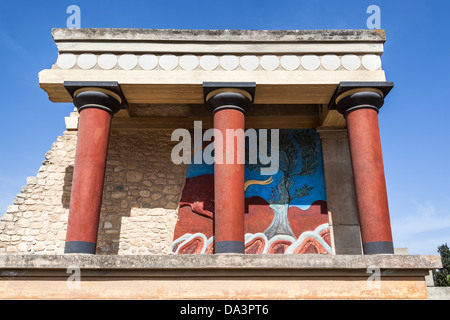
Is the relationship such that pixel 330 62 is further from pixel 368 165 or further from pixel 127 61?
pixel 127 61

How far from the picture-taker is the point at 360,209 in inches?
269

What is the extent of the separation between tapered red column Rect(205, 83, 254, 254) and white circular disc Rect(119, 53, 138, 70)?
167cm

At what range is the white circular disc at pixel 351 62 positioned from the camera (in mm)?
7697

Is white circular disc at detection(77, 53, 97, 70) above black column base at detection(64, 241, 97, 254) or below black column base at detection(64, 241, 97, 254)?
above

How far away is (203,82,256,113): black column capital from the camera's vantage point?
24.1ft

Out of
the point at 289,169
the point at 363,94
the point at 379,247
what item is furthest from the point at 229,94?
the point at 379,247

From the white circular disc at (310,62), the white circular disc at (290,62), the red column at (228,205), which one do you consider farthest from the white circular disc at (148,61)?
the white circular disc at (310,62)

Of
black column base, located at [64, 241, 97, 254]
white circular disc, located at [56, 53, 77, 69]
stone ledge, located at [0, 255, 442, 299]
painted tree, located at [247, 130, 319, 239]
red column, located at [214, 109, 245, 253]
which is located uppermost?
white circular disc, located at [56, 53, 77, 69]

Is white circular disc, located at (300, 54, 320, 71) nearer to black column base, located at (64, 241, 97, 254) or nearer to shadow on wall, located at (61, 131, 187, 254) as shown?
shadow on wall, located at (61, 131, 187, 254)

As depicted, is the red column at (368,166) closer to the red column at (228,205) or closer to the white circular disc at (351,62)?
the white circular disc at (351,62)

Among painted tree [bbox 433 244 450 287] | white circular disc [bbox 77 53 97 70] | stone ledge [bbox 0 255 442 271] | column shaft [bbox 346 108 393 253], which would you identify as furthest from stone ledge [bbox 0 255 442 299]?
painted tree [bbox 433 244 450 287]

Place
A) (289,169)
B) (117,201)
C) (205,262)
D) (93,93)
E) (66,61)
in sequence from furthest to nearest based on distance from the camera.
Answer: (289,169)
(117,201)
(66,61)
(93,93)
(205,262)

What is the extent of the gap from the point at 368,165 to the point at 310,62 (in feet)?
8.00

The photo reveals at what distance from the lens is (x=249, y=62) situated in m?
7.77
